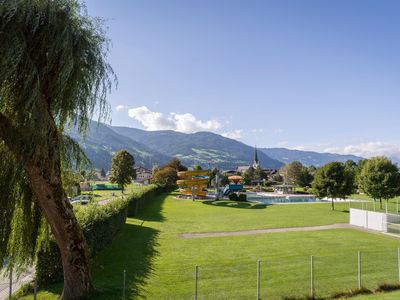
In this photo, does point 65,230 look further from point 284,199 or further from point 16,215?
point 284,199

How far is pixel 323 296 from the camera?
11.7 metres

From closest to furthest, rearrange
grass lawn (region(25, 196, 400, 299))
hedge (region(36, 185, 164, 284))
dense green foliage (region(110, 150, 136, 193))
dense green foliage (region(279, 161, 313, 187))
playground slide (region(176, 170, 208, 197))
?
grass lawn (region(25, 196, 400, 299)) → hedge (region(36, 185, 164, 284)) → playground slide (region(176, 170, 208, 197)) → dense green foliage (region(110, 150, 136, 193)) → dense green foliage (region(279, 161, 313, 187))

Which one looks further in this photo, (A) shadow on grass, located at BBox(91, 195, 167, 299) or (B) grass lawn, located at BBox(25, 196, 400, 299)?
(B) grass lawn, located at BBox(25, 196, 400, 299)

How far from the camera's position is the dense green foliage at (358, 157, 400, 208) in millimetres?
34125

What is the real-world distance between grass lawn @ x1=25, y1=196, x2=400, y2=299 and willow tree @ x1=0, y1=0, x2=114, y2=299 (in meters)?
2.97

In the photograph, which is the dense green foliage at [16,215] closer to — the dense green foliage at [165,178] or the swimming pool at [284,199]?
the swimming pool at [284,199]

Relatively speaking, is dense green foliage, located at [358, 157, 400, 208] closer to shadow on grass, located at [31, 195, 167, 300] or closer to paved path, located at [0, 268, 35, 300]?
shadow on grass, located at [31, 195, 167, 300]

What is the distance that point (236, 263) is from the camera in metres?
15.9

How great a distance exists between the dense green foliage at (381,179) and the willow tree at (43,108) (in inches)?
1323

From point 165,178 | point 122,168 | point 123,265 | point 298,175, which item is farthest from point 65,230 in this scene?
point 298,175

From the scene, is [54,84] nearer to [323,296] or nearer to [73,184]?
[73,184]

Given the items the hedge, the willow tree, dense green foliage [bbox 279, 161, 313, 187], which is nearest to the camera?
the willow tree

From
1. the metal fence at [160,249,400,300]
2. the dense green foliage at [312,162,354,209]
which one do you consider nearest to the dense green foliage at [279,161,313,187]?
the dense green foliage at [312,162,354,209]

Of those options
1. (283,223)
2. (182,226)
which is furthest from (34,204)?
(283,223)
